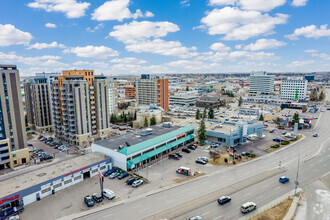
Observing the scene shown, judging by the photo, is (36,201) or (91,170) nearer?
(36,201)

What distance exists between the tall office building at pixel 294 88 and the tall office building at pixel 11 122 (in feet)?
568

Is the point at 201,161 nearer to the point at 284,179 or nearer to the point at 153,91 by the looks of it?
the point at 284,179

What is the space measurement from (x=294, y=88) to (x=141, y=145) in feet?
505

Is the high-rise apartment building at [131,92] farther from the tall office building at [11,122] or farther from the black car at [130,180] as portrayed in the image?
the black car at [130,180]

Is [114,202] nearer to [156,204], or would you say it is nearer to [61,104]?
[156,204]

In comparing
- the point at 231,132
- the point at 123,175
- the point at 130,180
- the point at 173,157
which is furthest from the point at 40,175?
the point at 231,132

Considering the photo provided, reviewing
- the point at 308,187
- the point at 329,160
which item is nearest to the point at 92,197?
the point at 308,187

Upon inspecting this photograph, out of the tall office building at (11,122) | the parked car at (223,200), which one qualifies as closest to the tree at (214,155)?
the parked car at (223,200)

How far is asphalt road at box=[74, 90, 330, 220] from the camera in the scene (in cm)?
3300

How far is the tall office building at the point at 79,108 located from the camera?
66.8 m

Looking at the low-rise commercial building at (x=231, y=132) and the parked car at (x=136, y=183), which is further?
the low-rise commercial building at (x=231, y=132)

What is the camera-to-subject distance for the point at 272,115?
110 m

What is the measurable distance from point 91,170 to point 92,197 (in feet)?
30.4

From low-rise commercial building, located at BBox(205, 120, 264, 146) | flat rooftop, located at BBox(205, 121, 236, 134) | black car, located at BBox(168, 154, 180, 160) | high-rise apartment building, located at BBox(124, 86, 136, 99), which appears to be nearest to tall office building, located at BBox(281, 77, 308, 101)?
low-rise commercial building, located at BBox(205, 120, 264, 146)
